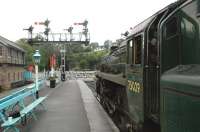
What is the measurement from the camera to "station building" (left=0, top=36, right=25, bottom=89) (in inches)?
1636

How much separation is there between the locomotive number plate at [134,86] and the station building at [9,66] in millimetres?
33205

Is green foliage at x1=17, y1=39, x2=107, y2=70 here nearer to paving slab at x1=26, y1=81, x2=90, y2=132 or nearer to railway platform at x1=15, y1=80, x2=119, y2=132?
paving slab at x1=26, y1=81, x2=90, y2=132

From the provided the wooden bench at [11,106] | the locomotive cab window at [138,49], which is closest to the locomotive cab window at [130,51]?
the locomotive cab window at [138,49]

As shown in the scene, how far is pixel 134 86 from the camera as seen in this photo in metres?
7.54

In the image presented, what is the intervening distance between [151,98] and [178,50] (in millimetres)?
1584

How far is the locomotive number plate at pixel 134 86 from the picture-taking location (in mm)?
6891

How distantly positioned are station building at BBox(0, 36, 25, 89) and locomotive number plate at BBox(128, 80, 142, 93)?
33205mm

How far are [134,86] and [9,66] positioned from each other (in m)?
39.6

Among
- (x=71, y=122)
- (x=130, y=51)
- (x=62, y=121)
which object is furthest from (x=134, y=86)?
(x=62, y=121)

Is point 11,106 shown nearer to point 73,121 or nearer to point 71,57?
point 73,121

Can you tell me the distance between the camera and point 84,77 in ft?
228

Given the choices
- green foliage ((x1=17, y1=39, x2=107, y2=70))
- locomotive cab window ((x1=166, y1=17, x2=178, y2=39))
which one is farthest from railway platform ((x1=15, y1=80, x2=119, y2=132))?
green foliage ((x1=17, y1=39, x2=107, y2=70))

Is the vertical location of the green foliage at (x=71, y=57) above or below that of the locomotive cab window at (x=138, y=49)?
above

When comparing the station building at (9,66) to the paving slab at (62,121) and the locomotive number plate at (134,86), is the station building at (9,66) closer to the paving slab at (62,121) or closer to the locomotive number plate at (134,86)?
the paving slab at (62,121)
